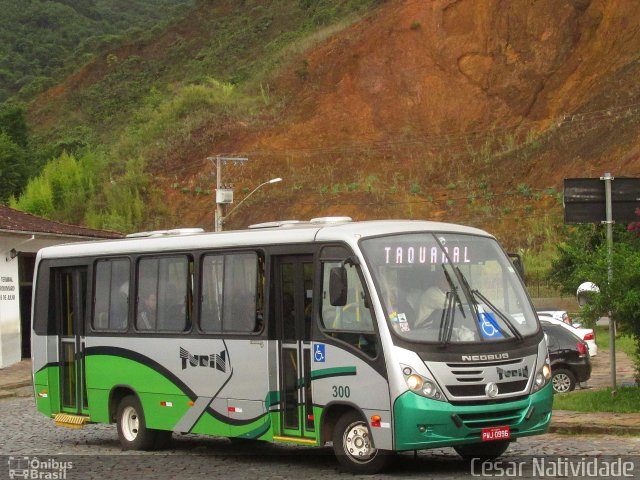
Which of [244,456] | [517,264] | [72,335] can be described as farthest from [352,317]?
[72,335]

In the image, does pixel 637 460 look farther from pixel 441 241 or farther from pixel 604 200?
pixel 604 200

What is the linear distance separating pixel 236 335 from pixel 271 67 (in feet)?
226

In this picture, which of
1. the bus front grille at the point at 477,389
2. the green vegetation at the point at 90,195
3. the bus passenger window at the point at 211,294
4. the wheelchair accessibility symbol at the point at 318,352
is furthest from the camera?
the green vegetation at the point at 90,195

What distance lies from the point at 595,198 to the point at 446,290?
6706 millimetres

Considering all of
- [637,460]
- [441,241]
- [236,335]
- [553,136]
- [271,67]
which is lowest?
[637,460]

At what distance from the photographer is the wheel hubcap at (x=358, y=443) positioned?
11.9 m

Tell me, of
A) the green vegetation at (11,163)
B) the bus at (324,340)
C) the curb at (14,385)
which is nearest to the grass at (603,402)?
the bus at (324,340)

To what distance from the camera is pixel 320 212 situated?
6375cm

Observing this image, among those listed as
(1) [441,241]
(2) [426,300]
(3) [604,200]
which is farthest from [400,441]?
(3) [604,200]

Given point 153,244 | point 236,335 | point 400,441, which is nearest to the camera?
point 400,441

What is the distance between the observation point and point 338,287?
11875 millimetres

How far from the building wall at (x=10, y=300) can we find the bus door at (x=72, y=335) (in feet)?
50.2

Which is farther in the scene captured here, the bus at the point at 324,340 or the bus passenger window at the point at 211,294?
the bus passenger window at the point at 211,294

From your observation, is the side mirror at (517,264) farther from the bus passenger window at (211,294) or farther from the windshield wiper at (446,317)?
the bus passenger window at (211,294)
